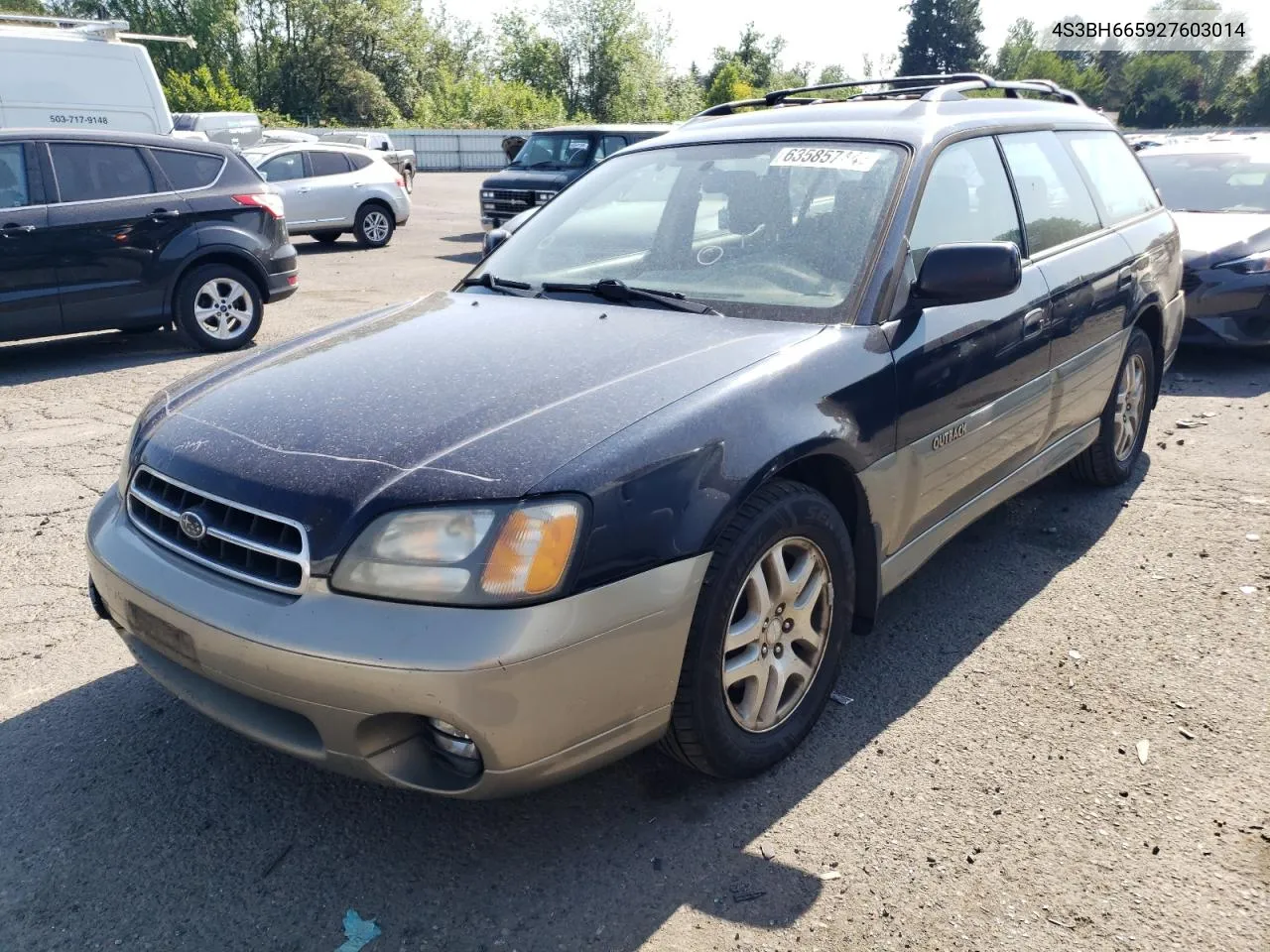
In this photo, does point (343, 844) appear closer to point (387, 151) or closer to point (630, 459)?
point (630, 459)

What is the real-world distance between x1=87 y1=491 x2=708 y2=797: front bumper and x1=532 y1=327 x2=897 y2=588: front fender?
0.08 metres

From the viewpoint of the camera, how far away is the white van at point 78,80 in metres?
12.1

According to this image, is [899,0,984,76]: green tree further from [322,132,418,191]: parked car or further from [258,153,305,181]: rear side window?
[258,153,305,181]: rear side window

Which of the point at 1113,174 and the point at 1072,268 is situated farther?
the point at 1113,174

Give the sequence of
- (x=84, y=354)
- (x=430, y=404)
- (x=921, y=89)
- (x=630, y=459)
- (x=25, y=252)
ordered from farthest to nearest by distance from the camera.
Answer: (x=84, y=354) → (x=25, y=252) → (x=921, y=89) → (x=430, y=404) → (x=630, y=459)

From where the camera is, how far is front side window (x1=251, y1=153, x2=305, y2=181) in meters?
15.1

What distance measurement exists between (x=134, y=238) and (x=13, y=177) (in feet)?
2.85

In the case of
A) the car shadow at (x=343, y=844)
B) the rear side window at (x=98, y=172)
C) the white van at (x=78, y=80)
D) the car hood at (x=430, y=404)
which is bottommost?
the car shadow at (x=343, y=844)

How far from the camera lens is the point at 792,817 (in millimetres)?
2717

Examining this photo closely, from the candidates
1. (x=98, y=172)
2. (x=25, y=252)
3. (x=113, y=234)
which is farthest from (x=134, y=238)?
(x=25, y=252)

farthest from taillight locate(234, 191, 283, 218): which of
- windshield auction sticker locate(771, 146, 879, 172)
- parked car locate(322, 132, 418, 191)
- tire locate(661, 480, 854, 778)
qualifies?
parked car locate(322, 132, 418, 191)

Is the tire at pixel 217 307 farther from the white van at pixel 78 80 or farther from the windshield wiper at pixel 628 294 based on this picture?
the windshield wiper at pixel 628 294

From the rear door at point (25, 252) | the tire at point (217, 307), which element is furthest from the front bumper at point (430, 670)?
the tire at point (217, 307)

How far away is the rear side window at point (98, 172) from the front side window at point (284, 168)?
287 inches
